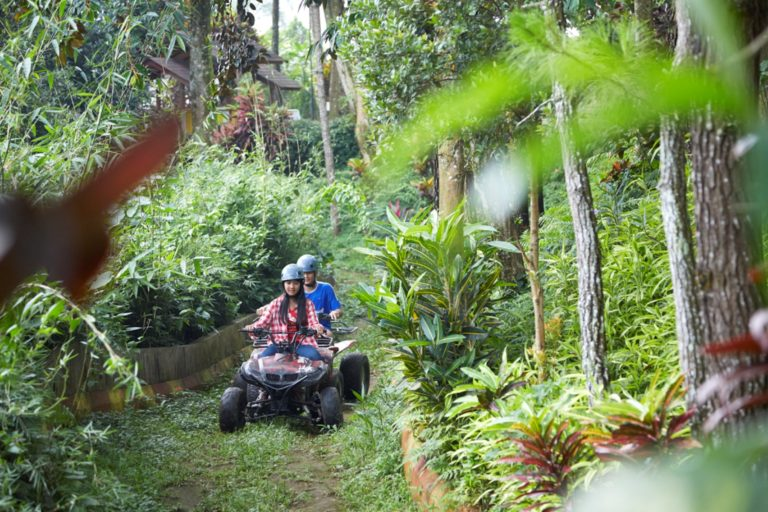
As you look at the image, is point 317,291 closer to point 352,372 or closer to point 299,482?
point 352,372

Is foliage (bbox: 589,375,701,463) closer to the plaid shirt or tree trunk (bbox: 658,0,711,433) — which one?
tree trunk (bbox: 658,0,711,433)

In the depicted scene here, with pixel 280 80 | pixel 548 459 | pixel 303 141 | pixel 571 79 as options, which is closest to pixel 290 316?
pixel 548 459

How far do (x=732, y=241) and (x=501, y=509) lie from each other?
2.03 metres

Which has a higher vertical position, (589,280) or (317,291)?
(317,291)

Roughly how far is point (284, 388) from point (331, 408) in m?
0.45

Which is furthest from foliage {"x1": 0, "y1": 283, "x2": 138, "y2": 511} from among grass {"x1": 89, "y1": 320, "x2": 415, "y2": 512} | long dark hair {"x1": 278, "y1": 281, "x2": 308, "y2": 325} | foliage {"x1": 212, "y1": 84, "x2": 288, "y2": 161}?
foliage {"x1": 212, "y1": 84, "x2": 288, "y2": 161}

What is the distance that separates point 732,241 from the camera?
2363 millimetres

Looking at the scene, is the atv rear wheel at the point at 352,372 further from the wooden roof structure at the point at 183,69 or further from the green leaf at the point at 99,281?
the green leaf at the point at 99,281

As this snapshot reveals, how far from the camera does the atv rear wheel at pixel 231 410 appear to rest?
7219 millimetres

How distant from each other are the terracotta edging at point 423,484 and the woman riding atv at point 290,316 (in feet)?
7.39

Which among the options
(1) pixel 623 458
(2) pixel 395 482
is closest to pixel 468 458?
(2) pixel 395 482

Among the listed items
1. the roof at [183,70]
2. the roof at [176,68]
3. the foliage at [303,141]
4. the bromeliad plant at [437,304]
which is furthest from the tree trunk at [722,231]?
the foliage at [303,141]

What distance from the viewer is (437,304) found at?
19.0 ft

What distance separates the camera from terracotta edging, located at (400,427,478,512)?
14.8ft
